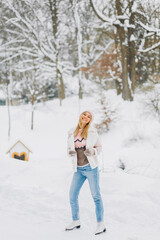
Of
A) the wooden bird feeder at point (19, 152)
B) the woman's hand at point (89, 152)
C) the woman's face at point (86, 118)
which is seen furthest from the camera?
the wooden bird feeder at point (19, 152)

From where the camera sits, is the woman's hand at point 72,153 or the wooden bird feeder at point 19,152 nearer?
the woman's hand at point 72,153

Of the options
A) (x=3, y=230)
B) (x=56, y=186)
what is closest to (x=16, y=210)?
(x=3, y=230)

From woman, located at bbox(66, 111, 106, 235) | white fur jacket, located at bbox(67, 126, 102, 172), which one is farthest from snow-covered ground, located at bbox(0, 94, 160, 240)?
white fur jacket, located at bbox(67, 126, 102, 172)

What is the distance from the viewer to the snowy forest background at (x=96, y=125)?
144 inches

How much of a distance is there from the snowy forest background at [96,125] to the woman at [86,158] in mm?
403

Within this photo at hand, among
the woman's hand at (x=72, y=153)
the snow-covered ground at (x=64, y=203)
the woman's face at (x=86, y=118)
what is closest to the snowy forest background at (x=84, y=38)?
the snow-covered ground at (x=64, y=203)

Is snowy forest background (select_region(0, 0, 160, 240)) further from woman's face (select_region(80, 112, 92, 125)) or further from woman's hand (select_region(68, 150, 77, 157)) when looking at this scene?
woman's face (select_region(80, 112, 92, 125))

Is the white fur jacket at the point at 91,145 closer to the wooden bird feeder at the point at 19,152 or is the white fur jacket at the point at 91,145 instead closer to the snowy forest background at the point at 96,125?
the snowy forest background at the point at 96,125

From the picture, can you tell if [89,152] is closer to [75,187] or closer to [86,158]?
[86,158]

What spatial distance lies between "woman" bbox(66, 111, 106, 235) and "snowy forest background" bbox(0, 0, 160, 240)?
0.40 metres

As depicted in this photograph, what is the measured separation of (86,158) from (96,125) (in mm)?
11333

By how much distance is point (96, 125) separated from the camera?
1439 cm

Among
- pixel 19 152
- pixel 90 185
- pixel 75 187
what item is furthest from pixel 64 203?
pixel 19 152

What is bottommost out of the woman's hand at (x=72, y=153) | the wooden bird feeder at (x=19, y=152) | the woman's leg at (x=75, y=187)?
the wooden bird feeder at (x=19, y=152)
